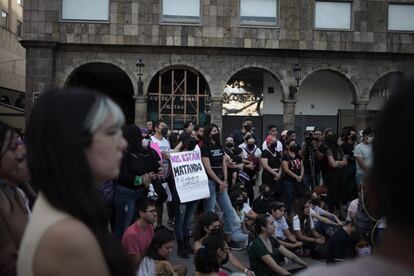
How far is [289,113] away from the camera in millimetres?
23375

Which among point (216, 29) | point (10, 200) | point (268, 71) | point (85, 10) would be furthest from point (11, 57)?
point (10, 200)

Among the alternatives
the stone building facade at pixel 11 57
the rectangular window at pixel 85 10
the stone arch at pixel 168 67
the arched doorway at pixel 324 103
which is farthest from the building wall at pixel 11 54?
the arched doorway at pixel 324 103

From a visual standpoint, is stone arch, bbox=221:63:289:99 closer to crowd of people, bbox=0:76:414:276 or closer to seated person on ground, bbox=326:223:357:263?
crowd of people, bbox=0:76:414:276

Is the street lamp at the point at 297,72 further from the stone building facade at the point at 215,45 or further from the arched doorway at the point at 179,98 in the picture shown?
the arched doorway at the point at 179,98

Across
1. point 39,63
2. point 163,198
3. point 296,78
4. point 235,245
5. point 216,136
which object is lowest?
point 235,245

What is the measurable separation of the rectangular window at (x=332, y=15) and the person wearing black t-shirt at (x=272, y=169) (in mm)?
14144

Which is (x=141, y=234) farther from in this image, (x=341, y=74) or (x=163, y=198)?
(x=341, y=74)

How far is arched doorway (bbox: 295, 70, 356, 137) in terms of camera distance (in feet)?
82.2

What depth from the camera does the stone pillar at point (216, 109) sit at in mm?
22734

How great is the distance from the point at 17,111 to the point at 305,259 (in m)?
20.8

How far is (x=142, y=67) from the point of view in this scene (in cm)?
2241

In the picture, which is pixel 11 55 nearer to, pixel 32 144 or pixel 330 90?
pixel 330 90

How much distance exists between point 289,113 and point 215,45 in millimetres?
4691

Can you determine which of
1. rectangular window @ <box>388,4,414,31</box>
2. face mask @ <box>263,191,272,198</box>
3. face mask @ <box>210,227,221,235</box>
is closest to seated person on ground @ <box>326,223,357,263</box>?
face mask @ <box>210,227,221,235</box>
